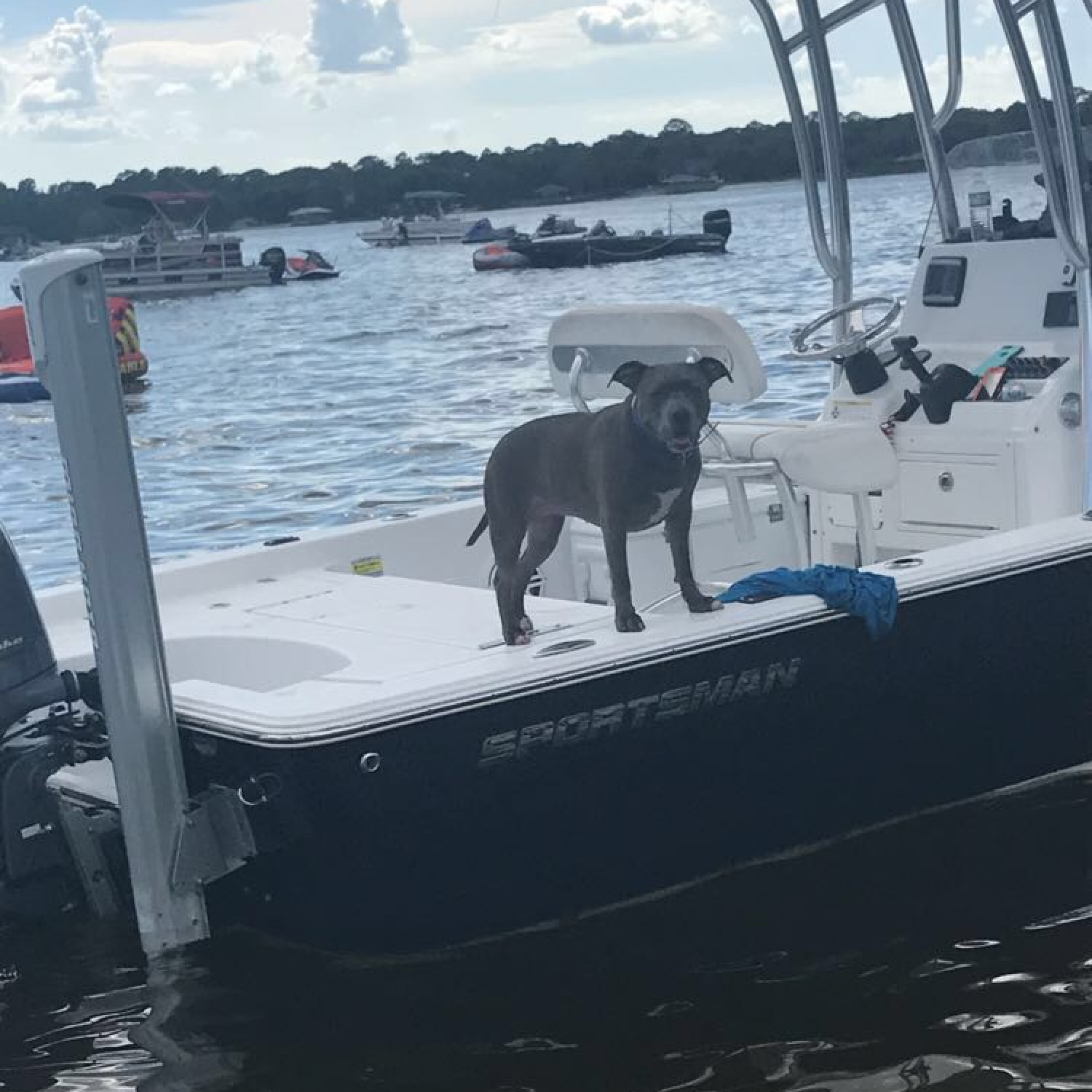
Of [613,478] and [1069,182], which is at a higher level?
[1069,182]

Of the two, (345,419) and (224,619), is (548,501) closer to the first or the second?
(224,619)

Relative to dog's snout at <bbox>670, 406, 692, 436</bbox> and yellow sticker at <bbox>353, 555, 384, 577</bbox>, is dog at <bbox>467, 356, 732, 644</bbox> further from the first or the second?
yellow sticker at <bbox>353, 555, 384, 577</bbox>

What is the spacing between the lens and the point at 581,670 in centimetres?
425

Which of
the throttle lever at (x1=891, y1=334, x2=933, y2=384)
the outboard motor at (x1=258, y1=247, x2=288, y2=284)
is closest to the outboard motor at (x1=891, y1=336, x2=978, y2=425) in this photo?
the throttle lever at (x1=891, y1=334, x2=933, y2=384)

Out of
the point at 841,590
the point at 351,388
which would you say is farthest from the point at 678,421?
the point at 351,388

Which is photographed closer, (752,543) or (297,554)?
(297,554)

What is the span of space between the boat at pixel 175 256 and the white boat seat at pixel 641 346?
44352 mm

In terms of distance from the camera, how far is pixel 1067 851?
503cm

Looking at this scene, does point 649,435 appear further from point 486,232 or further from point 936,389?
point 486,232

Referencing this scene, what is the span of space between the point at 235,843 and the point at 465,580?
7.42 ft

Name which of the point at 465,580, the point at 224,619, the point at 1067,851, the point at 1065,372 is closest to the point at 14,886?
the point at 224,619

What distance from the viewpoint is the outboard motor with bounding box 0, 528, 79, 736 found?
4.34m

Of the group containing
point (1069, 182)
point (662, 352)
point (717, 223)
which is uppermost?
point (717, 223)

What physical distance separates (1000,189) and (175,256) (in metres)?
47.4
